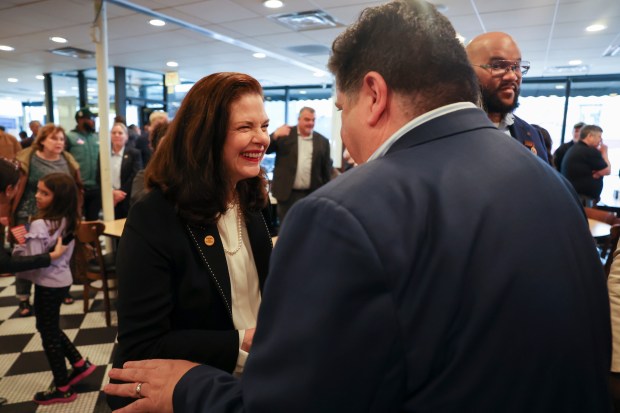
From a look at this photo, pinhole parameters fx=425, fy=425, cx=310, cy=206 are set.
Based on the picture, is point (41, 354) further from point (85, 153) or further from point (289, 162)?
point (289, 162)

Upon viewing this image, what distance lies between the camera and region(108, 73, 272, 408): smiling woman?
1.05m

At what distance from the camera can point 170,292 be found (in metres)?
1.07

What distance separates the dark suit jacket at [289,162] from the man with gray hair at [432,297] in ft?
14.6

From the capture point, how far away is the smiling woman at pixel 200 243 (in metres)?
1.05

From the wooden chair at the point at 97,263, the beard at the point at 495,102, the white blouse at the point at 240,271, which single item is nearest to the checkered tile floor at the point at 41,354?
the wooden chair at the point at 97,263

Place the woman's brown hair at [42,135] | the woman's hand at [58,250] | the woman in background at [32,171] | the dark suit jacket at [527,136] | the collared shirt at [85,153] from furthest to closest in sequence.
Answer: the collared shirt at [85,153]
the woman's brown hair at [42,135]
the woman in background at [32,171]
the woman's hand at [58,250]
the dark suit jacket at [527,136]

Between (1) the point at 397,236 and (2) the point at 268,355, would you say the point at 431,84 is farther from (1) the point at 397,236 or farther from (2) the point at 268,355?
(2) the point at 268,355

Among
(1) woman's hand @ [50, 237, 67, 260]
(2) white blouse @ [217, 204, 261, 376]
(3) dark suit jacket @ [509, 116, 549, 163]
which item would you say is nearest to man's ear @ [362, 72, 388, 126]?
(2) white blouse @ [217, 204, 261, 376]

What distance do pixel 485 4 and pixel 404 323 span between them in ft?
16.0

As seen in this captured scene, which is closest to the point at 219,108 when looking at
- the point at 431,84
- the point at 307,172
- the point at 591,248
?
the point at 431,84

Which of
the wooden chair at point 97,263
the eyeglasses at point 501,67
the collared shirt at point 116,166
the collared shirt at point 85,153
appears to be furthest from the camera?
the collared shirt at point 85,153

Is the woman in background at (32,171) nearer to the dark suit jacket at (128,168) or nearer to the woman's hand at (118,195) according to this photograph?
the woman's hand at (118,195)

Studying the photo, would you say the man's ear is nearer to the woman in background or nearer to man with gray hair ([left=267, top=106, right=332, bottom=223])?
the woman in background

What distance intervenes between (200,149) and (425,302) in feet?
2.82
